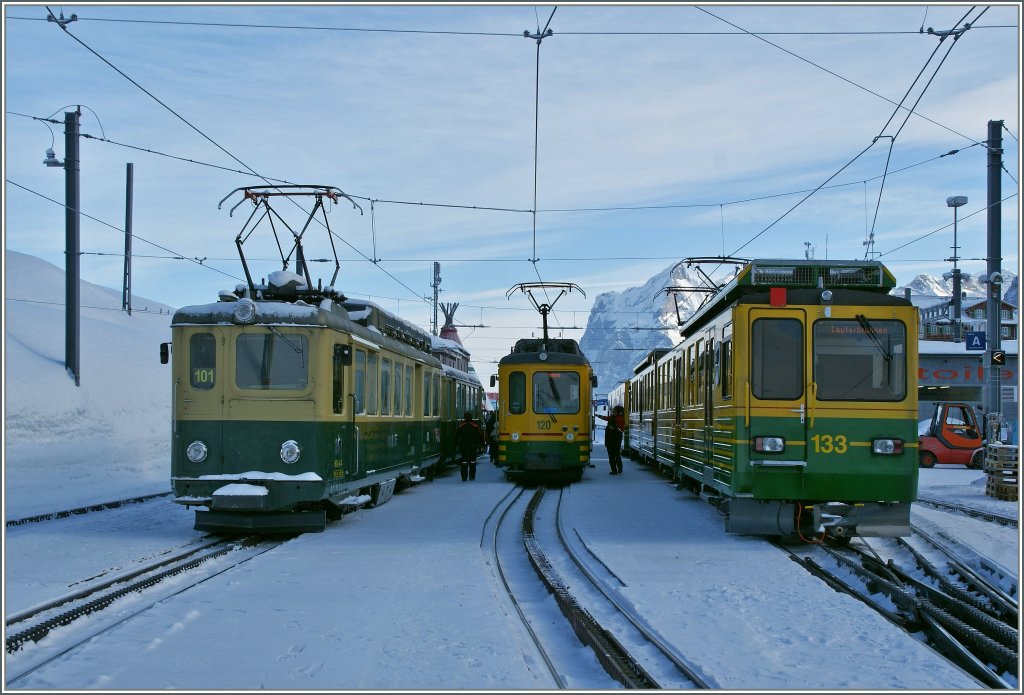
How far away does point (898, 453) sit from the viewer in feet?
35.0

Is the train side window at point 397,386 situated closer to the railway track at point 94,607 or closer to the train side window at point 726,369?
the railway track at point 94,607

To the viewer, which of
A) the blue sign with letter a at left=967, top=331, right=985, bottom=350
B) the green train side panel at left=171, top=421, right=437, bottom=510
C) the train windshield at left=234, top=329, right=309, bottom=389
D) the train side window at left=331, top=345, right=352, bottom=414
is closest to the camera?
the green train side panel at left=171, top=421, right=437, bottom=510

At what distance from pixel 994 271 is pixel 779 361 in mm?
8628

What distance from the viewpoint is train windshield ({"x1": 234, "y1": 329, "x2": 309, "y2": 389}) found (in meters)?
11.8

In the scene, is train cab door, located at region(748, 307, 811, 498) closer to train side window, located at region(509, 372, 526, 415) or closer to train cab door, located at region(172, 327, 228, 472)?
train cab door, located at region(172, 327, 228, 472)

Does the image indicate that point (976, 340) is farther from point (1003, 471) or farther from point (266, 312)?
point (266, 312)

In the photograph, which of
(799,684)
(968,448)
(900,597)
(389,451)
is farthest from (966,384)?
(799,684)

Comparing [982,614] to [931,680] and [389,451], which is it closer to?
[931,680]

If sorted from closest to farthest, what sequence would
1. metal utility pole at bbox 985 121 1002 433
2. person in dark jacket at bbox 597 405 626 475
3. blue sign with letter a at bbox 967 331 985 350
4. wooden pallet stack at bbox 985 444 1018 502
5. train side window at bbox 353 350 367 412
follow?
train side window at bbox 353 350 367 412, wooden pallet stack at bbox 985 444 1018 502, metal utility pole at bbox 985 121 1002 433, blue sign with letter a at bbox 967 331 985 350, person in dark jacket at bbox 597 405 626 475

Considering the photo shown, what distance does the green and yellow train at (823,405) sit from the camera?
10.7m

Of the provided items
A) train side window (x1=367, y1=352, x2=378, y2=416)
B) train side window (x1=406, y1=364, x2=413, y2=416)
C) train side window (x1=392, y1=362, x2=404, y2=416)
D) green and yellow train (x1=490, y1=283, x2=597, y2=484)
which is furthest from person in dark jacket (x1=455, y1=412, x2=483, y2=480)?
train side window (x1=367, y1=352, x2=378, y2=416)

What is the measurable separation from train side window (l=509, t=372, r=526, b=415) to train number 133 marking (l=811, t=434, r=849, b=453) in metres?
10.5

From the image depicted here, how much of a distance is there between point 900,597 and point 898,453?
3.18 meters

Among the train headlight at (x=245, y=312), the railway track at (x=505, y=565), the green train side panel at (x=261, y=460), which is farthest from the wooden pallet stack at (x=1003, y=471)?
the train headlight at (x=245, y=312)
